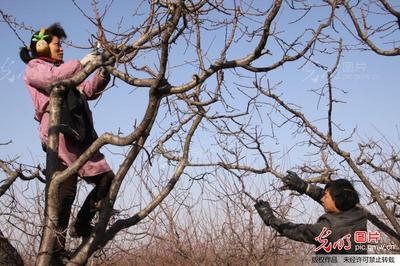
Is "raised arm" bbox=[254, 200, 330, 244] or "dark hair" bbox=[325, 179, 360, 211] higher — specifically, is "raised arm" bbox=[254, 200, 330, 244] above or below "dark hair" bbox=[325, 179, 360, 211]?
below

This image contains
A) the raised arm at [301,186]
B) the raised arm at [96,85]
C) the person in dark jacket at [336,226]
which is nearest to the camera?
the person in dark jacket at [336,226]

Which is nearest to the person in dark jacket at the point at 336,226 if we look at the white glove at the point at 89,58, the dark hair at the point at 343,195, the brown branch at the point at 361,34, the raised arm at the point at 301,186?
the dark hair at the point at 343,195

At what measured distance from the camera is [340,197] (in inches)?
110

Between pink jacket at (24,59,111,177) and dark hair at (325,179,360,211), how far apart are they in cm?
151

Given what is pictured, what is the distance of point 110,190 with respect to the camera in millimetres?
2707

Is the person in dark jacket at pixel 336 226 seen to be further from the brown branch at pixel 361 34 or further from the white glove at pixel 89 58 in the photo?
the white glove at pixel 89 58

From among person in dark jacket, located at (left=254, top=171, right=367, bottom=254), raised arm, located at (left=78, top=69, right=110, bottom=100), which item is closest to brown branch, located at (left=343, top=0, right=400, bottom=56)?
person in dark jacket, located at (left=254, top=171, right=367, bottom=254)

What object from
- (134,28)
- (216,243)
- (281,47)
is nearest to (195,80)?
(134,28)

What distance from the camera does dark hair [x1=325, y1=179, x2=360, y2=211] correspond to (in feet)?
9.16

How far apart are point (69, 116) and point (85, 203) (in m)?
0.60

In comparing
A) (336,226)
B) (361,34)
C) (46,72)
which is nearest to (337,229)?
(336,226)

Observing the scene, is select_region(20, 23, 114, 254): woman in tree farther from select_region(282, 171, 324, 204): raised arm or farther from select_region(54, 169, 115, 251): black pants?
select_region(282, 171, 324, 204): raised arm

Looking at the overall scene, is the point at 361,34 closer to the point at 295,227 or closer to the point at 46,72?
the point at 295,227

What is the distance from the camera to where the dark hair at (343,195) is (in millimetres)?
2793
